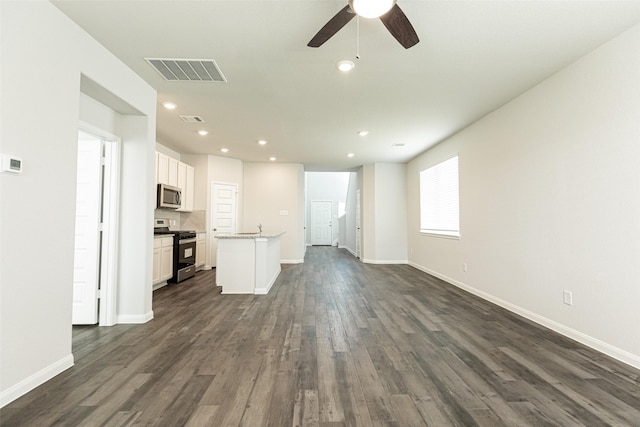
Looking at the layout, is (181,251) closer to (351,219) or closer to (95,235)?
(95,235)

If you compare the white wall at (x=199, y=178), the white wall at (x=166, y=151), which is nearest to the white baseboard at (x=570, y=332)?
the white wall at (x=199, y=178)

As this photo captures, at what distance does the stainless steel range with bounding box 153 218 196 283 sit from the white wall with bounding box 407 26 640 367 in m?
4.86

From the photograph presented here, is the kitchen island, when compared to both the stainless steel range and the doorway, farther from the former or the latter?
the doorway

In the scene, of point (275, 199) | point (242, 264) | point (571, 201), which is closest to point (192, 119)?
point (242, 264)

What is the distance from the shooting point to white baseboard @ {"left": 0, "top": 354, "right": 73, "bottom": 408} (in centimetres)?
178

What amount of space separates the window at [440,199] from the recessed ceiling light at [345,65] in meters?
3.07

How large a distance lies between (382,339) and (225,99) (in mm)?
3223

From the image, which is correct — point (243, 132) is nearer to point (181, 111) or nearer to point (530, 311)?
point (181, 111)

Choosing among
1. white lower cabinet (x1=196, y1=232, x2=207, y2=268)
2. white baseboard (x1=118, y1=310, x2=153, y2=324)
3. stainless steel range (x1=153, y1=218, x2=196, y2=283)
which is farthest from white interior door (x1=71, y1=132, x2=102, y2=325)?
white lower cabinet (x1=196, y1=232, x2=207, y2=268)

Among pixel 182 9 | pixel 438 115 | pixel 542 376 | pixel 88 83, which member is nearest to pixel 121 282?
pixel 88 83

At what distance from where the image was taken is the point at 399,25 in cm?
191

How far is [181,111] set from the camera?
4156 mm

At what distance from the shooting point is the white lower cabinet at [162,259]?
4.71m

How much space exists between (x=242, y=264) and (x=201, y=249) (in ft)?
7.91
